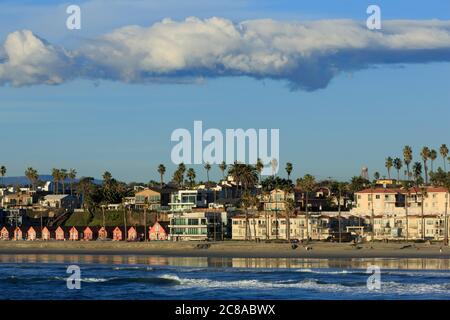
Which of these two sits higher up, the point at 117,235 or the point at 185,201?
the point at 185,201

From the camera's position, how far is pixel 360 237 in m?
123

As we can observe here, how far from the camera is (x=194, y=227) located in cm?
12850

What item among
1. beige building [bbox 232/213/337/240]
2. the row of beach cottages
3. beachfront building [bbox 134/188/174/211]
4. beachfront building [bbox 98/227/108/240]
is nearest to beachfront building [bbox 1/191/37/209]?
beachfront building [bbox 134/188/174/211]

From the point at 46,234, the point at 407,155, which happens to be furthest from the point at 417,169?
the point at 46,234

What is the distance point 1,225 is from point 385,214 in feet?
210

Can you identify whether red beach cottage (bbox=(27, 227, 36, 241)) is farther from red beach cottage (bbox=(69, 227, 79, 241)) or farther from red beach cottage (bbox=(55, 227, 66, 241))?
red beach cottage (bbox=(69, 227, 79, 241))

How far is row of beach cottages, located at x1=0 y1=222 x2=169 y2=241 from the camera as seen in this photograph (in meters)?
133

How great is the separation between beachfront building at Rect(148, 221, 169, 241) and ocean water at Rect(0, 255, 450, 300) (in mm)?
37893

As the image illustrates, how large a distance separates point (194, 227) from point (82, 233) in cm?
1970

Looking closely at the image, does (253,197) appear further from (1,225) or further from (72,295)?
(72,295)

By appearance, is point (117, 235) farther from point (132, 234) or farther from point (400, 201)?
point (400, 201)
